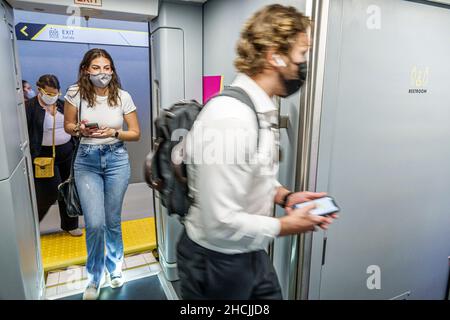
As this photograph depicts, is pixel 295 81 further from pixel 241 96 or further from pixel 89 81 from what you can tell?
pixel 89 81

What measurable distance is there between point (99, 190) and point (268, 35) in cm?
175

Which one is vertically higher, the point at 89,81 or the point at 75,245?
the point at 89,81

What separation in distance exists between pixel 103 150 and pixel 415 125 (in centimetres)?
204

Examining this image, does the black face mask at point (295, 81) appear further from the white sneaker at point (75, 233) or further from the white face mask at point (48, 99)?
the white sneaker at point (75, 233)

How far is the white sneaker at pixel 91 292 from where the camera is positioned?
2.29 metres

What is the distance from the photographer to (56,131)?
9.47ft

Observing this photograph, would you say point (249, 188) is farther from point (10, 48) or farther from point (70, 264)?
point (70, 264)

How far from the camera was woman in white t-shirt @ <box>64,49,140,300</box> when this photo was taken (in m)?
2.17

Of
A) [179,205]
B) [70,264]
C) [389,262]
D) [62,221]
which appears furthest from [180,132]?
[62,221]

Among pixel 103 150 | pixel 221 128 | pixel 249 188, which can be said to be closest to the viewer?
pixel 221 128

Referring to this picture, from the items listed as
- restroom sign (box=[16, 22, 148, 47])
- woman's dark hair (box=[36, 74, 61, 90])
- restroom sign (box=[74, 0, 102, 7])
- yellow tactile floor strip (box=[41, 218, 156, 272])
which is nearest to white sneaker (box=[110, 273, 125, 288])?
yellow tactile floor strip (box=[41, 218, 156, 272])

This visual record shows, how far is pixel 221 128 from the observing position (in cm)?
93

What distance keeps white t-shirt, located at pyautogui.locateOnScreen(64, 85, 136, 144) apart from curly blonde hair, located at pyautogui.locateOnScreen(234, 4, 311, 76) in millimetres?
1408

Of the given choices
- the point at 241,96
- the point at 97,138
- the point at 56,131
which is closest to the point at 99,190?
the point at 97,138
